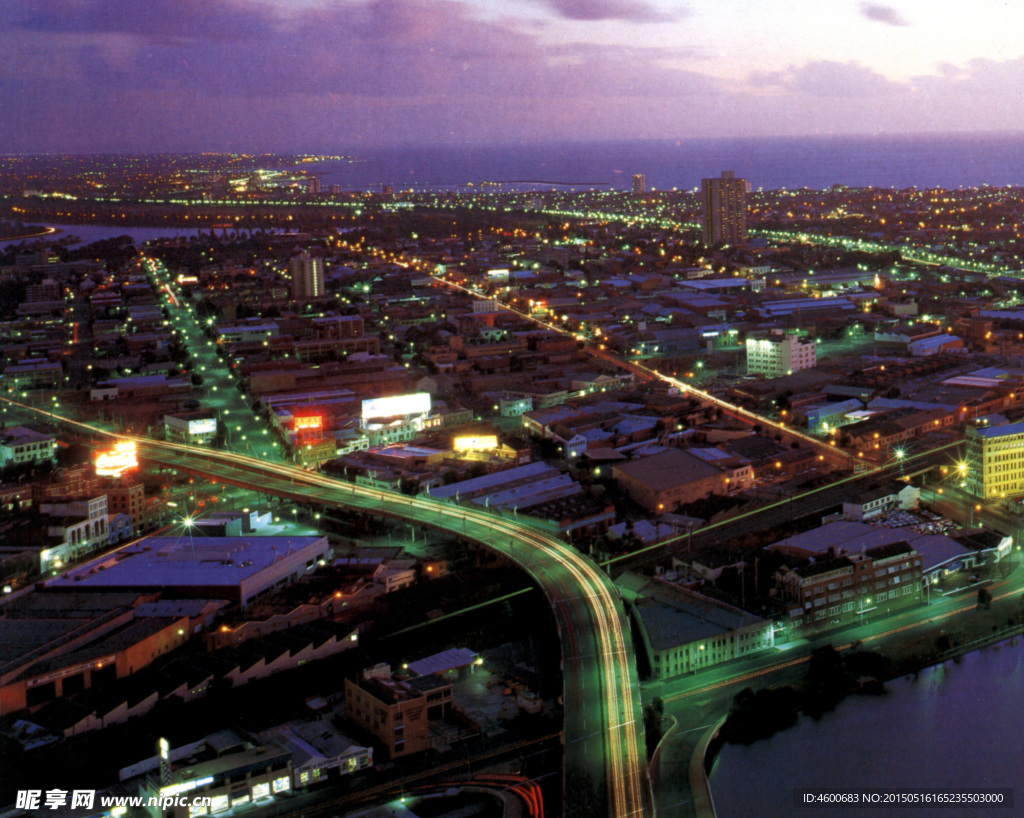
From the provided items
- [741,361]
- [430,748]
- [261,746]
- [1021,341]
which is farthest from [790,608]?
[1021,341]

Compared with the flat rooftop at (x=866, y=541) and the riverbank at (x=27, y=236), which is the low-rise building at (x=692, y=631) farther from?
the riverbank at (x=27, y=236)

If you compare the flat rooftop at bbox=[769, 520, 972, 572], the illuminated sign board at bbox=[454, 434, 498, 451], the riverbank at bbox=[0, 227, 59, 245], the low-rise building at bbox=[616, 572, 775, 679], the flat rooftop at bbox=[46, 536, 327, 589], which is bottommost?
the low-rise building at bbox=[616, 572, 775, 679]

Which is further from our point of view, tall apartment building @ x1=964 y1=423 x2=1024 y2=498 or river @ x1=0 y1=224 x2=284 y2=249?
river @ x1=0 y1=224 x2=284 y2=249

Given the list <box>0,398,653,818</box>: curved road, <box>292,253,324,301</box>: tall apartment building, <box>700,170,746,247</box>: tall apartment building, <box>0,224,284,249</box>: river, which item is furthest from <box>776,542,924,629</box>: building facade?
<box>0,224,284,249</box>: river

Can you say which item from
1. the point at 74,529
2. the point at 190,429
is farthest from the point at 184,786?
the point at 190,429

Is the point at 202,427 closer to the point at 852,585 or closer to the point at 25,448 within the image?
the point at 25,448

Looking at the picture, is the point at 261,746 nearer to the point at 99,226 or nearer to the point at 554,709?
the point at 554,709

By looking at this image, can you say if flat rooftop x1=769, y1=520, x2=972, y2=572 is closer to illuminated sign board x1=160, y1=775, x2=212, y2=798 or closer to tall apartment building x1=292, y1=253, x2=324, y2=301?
illuminated sign board x1=160, y1=775, x2=212, y2=798

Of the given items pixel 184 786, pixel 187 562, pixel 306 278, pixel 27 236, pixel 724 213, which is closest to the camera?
pixel 184 786
